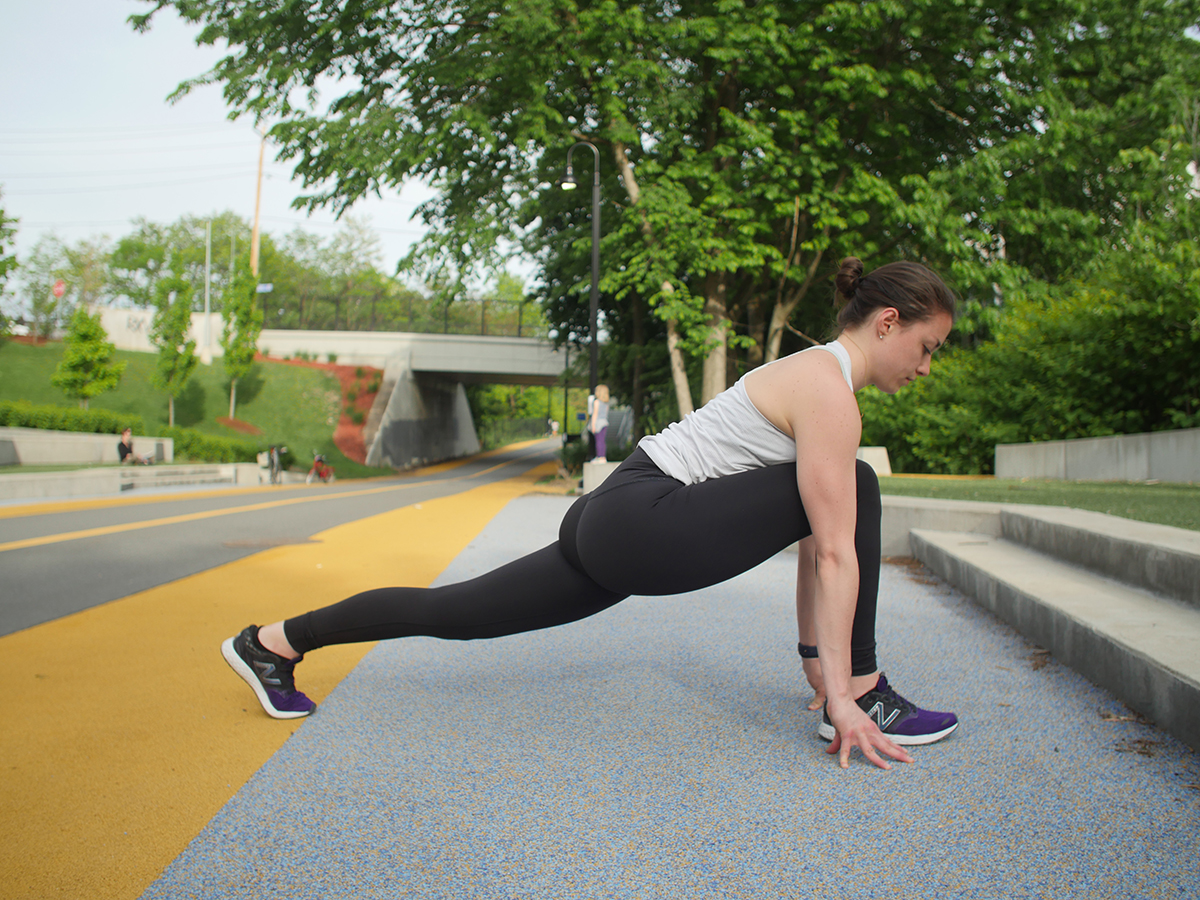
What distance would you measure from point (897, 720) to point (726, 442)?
1.02 metres

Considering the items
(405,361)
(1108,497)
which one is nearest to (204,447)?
(405,361)

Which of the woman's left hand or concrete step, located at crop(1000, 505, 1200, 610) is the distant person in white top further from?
the woman's left hand

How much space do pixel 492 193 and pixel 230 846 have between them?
16276 mm

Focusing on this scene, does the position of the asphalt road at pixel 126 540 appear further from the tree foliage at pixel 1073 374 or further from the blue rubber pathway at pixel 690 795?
the tree foliage at pixel 1073 374

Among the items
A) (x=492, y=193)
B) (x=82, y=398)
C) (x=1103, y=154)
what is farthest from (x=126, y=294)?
(x=1103, y=154)

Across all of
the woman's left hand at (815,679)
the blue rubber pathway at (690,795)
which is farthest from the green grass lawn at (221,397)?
the woman's left hand at (815,679)

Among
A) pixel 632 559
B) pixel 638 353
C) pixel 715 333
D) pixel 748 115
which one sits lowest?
pixel 632 559

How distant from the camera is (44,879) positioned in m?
1.76

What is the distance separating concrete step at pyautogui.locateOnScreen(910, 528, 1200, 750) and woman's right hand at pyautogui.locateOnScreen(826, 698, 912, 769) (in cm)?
81

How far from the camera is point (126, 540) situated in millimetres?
7734

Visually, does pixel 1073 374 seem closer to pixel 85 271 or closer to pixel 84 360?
pixel 84 360

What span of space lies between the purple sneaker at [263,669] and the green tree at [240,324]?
3431 centimetres

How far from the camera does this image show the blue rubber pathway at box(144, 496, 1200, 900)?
1730 millimetres

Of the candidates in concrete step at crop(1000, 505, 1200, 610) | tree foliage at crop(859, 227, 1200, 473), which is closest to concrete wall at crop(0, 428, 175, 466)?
tree foliage at crop(859, 227, 1200, 473)
